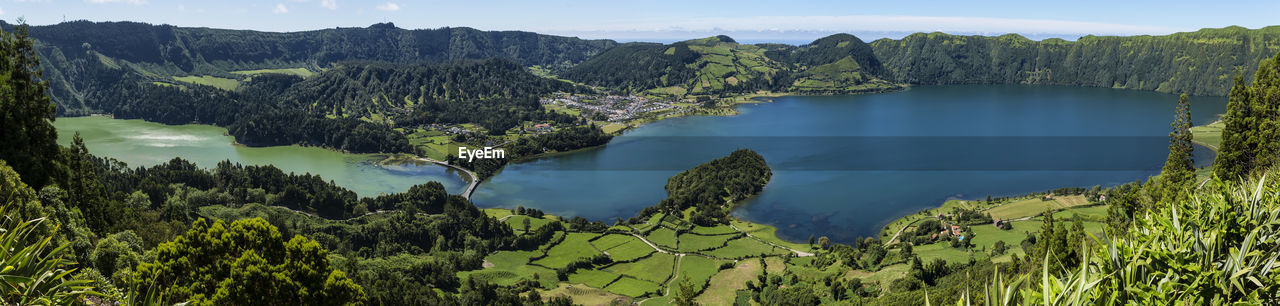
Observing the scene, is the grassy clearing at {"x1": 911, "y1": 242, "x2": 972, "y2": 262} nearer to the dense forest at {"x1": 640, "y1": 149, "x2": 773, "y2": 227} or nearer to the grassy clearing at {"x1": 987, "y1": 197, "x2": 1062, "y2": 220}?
the grassy clearing at {"x1": 987, "y1": 197, "x2": 1062, "y2": 220}

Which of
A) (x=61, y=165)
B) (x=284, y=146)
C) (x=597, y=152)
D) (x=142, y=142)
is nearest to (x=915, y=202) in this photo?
(x=597, y=152)

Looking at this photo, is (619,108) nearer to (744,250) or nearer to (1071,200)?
(744,250)

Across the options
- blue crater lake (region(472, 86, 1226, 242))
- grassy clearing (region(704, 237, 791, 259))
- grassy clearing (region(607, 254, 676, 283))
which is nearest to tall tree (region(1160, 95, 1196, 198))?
grassy clearing (region(704, 237, 791, 259))

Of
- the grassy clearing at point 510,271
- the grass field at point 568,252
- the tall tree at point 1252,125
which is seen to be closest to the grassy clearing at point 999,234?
the tall tree at point 1252,125

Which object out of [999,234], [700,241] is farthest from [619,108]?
[999,234]

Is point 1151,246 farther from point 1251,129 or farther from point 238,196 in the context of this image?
point 238,196
